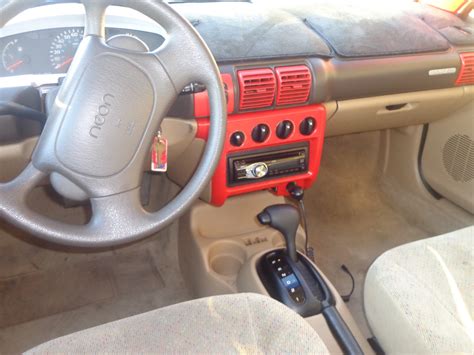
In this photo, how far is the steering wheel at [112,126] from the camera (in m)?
0.93

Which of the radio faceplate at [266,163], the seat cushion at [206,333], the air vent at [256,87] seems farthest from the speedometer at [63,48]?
the seat cushion at [206,333]

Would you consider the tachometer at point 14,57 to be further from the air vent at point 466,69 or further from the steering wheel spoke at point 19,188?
the air vent at point 466,69

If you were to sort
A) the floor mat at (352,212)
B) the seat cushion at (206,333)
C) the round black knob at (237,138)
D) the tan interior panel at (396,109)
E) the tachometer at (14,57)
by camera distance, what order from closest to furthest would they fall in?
the seat cushion at (206,333), the tachometer at (14,57), the round black knob at (237,138), the tan interior panel at (396,109), the floor mat at (352,212)

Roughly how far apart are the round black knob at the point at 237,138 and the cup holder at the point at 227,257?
43 cm

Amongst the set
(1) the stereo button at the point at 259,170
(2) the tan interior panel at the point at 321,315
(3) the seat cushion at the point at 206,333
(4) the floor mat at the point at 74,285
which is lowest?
(4) the floor mat at the point at 74,285

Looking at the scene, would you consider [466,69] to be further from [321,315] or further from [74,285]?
[74,285]

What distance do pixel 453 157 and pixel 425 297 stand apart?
43.8 inches

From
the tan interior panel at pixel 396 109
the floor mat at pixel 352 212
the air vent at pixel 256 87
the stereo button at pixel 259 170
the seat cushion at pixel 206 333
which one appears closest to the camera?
the seat cushion at pixel 206 333

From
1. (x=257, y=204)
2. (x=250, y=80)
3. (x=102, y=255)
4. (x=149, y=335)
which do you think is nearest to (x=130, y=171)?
(x=149, y=335)

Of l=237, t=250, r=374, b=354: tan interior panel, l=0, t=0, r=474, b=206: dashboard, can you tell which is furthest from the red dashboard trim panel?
l=237, t=250, r=374, b=354: tan interior panel

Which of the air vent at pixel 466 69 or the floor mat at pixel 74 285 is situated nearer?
the air vent at pixel 466 69

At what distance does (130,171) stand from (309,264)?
72 cm

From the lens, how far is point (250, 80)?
1312 mm

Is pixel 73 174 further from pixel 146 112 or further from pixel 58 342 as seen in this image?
pixel 58 342
